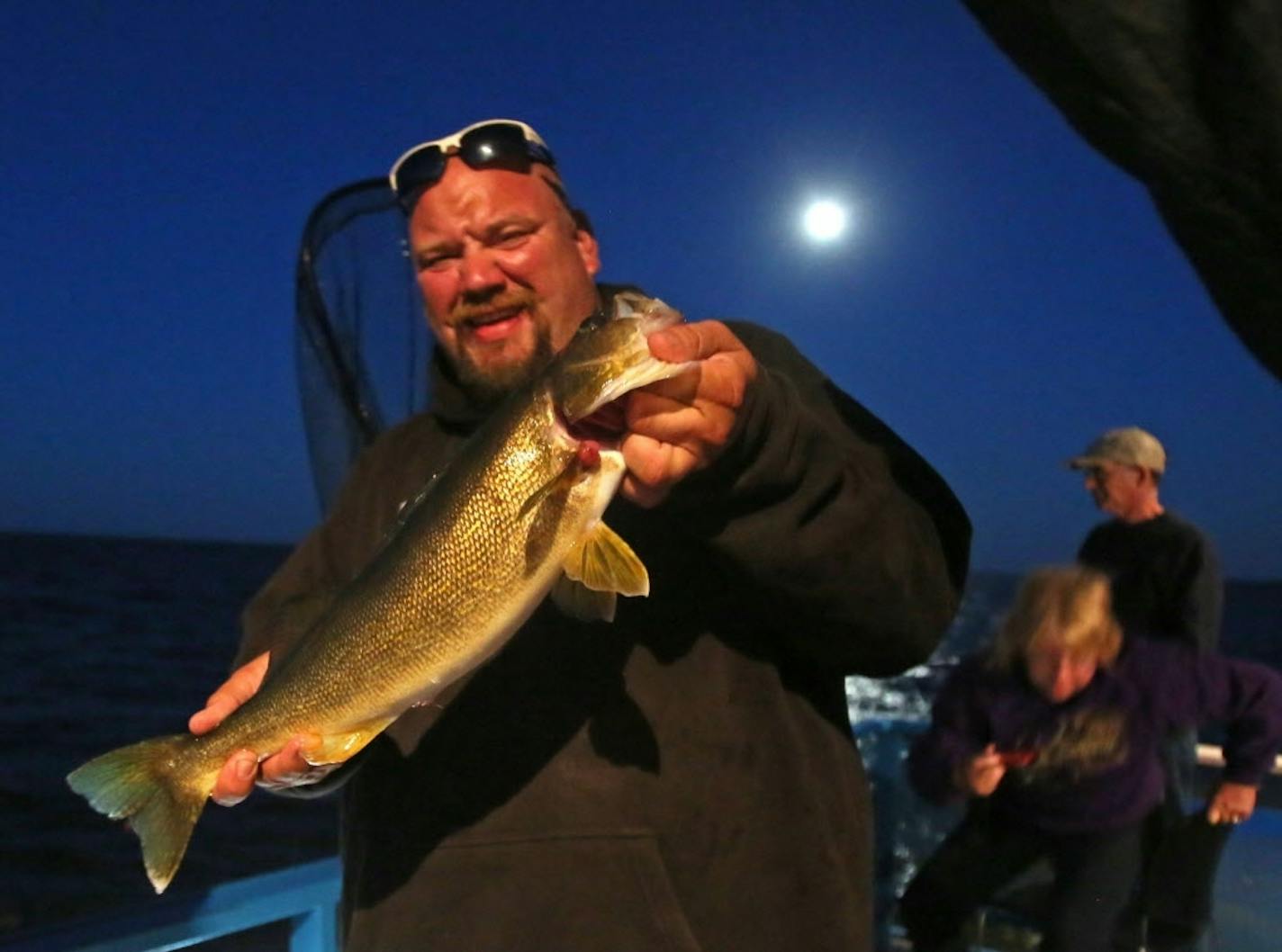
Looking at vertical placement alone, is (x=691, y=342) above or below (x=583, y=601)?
above

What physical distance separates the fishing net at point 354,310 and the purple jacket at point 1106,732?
306 centimetres

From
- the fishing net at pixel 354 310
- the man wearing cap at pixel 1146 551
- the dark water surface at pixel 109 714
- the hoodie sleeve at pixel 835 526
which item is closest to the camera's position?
the hoodie sleeve at pixel 835 526

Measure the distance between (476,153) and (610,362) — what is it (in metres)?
1.59

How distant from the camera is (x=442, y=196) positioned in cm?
325

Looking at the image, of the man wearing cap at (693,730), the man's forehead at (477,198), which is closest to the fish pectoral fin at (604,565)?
the man wearing cap at (693,730)

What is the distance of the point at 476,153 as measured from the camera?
3.27 meters

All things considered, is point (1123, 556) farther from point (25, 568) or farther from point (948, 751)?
point (25, 568)

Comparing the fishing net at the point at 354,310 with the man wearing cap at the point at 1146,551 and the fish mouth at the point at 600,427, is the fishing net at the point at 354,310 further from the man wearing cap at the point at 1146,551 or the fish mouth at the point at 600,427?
the man wearing cap at the point at 1146,551

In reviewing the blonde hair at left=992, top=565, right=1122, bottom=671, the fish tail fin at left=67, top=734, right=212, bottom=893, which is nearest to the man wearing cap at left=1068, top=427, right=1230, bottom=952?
the blonde hair at left=992, top=565, right=1122, bottom=671

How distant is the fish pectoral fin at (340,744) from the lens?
95.9 inches

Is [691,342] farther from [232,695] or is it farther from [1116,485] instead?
[1116,485]

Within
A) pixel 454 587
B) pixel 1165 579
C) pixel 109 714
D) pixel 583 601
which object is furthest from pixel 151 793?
pixel 109 714

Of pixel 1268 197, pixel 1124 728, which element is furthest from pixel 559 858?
pixel 1124 728

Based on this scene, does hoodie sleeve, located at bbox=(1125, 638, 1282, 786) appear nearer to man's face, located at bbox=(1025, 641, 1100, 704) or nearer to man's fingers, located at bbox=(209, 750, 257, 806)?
man's face, located at bbox=(1025, 641, 1100, 704)
